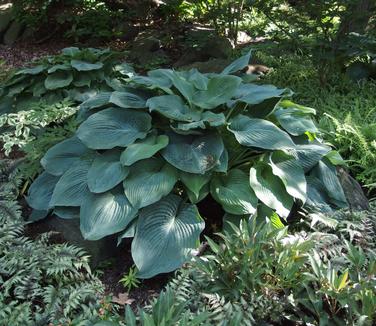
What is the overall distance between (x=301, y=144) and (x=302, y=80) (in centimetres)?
242

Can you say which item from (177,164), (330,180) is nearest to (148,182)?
(177,164)

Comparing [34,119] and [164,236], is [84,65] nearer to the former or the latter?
[34,119]

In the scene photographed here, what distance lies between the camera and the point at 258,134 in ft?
9.88

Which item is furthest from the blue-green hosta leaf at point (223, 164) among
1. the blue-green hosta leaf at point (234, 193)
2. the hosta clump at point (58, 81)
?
the hosta clump at point (58, 81)

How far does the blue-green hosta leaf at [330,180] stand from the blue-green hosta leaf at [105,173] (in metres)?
1.40

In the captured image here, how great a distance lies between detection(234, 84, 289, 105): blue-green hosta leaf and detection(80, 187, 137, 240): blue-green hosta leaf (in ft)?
3.49

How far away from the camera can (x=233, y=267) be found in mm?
2398

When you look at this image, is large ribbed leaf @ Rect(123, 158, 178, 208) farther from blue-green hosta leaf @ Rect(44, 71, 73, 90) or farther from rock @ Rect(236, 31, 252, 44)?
rock @ Rect(236, 31, 252, 44)

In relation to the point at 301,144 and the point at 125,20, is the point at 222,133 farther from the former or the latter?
the point at 125,20

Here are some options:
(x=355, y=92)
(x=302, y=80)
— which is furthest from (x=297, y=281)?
(x=302, y=80)

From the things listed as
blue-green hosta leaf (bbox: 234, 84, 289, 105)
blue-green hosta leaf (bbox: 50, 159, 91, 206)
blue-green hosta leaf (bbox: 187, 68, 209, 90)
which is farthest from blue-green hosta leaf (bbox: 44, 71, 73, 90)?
blue-green hosta leaf (bbox: 234, 84, 289, 105)

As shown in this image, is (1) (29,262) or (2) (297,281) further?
(1) (29,262)

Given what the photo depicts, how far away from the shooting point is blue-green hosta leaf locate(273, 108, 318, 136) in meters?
3.28

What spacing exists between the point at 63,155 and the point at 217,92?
1.17 m
